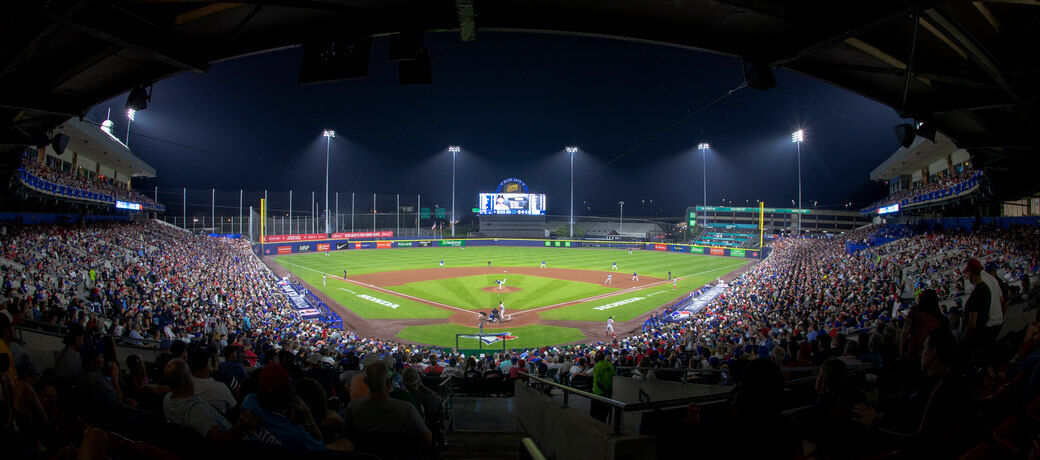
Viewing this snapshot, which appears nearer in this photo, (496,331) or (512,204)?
(496,331)

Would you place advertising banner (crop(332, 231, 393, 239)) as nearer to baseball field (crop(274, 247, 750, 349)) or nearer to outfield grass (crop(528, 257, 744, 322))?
baseball field (crop(274, 247, 750, 349))

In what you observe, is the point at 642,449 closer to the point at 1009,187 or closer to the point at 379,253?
the point at 1009,187

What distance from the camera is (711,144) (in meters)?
72.9

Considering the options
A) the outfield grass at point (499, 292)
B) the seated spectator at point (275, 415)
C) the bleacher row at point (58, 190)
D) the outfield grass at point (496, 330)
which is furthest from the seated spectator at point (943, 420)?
the outfield grass at point (499, 292)

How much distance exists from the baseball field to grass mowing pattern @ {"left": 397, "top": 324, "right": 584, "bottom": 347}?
0.05 metres

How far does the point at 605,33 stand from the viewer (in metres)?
4.98

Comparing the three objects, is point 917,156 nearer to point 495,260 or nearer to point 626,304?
point 626,304

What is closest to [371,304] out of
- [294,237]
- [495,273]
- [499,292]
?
[499,292]

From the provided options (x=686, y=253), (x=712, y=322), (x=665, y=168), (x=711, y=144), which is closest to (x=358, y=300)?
(x=712, y=322)

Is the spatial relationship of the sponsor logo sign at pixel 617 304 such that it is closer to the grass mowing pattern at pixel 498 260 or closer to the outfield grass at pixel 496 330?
Answer: the outfield grass at pixel 496 330

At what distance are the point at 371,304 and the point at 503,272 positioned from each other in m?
17.1

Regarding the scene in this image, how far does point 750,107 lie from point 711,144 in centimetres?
1490

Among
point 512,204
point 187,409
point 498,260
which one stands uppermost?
point 512,204

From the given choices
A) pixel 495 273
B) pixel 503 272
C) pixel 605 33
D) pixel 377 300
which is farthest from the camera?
pixel 503 272
